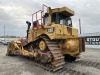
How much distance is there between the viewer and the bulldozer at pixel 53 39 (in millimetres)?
7486

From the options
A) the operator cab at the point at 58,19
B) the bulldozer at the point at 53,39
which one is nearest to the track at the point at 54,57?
the bulldozer at the point at 53,39

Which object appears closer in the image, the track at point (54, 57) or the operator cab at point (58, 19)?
the track at point (54, 57)

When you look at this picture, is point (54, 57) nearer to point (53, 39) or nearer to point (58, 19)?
point (53, 39)

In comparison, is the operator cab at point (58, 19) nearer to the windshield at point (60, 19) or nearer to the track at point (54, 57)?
the windshield at point (60, 19)

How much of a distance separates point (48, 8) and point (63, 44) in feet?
7.24

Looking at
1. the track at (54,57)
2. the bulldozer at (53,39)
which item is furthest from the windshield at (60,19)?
the track at (54,57)

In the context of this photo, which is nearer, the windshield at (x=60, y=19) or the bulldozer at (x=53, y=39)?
the bulldozer at (x=53, y=39)

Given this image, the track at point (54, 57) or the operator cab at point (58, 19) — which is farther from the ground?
the operator cab at point (58, 19)

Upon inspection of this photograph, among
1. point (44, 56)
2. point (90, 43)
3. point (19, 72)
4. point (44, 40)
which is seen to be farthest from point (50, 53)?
point (90, 43)

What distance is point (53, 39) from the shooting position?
7.92 metres

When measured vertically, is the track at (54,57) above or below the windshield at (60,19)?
below

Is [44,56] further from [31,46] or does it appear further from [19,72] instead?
[31,46]

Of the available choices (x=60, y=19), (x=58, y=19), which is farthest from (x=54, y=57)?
(x=60, y=19)

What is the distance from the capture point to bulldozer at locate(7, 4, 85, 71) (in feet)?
24.6
